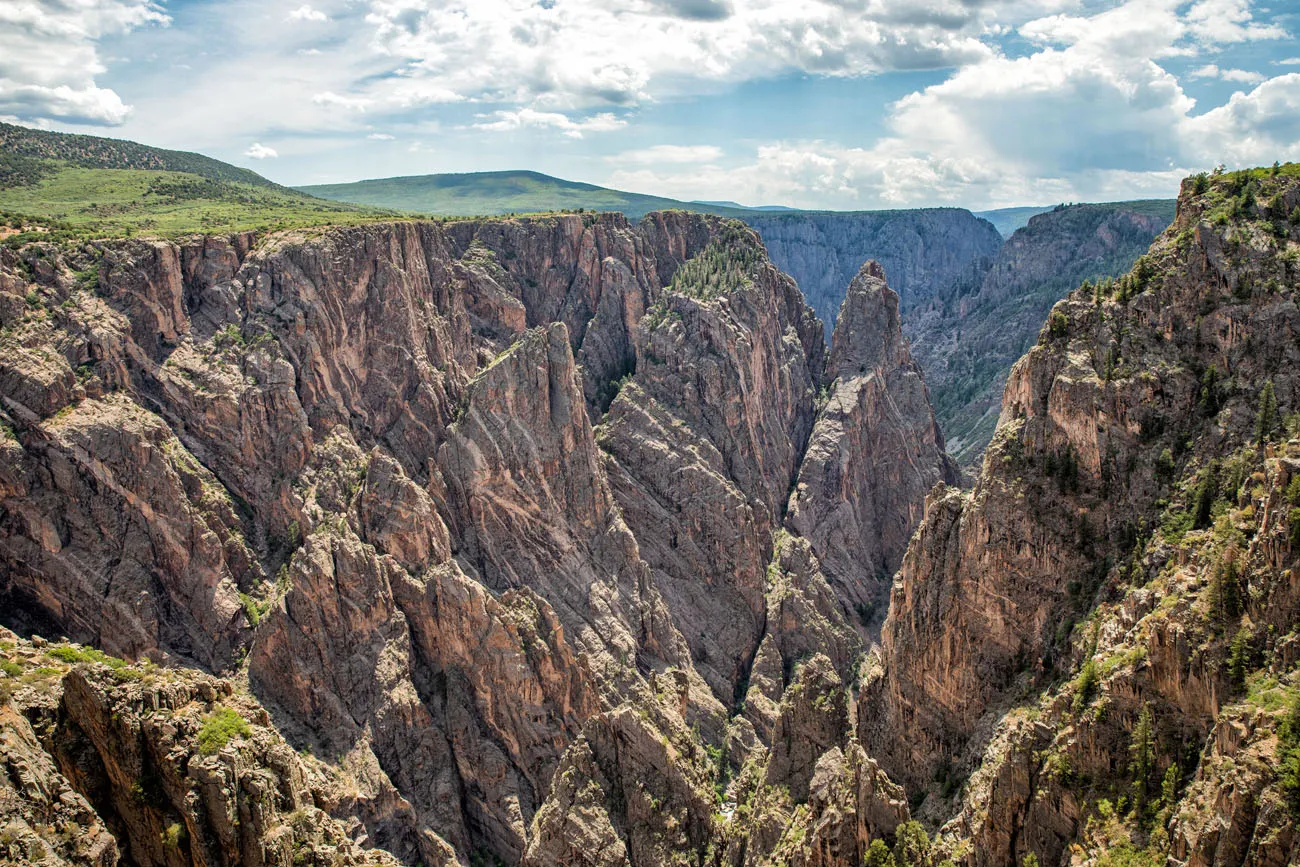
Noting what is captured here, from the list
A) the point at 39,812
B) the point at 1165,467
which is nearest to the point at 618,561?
the point at 1165,467

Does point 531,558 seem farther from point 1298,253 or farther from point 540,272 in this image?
point 1298,253

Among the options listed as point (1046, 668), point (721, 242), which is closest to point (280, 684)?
point (1046, 668)

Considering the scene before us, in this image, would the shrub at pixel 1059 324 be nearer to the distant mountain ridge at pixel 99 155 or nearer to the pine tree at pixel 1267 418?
the pine tree at pixel 1267 418

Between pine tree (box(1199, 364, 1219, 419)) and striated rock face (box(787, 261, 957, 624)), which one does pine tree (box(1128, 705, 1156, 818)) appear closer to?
pine tree (box(1199, 364, 1219, 419))

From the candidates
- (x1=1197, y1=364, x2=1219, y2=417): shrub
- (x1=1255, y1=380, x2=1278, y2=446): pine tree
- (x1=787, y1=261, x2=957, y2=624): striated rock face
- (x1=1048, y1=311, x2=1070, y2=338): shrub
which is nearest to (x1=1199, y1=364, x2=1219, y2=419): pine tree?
(x1=1197, y1=364, x2=1219, y2=417): shrub

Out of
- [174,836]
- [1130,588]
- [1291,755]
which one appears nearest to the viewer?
[1291,755]

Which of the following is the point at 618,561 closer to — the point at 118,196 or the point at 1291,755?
the point at 1291,755
